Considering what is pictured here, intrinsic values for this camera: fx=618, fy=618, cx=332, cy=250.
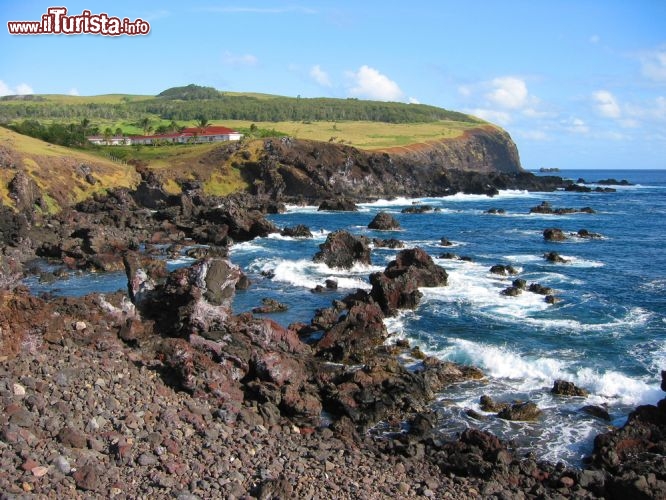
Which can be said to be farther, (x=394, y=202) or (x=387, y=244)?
(x=394, y=202)

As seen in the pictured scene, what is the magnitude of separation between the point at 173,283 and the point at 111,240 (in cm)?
3050

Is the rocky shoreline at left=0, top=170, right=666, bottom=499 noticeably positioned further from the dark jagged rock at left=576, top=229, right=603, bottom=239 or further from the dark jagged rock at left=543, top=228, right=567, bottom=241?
the dark jagged rock at left=576, top=229, right=603, bottom=239

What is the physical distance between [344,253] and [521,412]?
96.7ft

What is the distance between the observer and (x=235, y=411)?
2239 centimetres

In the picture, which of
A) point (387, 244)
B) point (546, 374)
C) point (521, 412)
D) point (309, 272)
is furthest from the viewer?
point (387, 244)

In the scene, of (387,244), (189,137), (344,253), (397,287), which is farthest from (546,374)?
(189,137)

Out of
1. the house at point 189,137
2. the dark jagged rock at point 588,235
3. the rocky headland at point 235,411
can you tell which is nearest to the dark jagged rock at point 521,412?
the rocky headland at point 235,411

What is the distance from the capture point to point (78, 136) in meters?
114

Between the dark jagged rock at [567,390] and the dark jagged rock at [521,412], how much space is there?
266 centimetres

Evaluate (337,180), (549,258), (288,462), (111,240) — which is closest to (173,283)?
(288,462)

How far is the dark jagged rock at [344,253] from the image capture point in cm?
5250

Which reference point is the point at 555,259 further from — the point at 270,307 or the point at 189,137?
the point at 189,137

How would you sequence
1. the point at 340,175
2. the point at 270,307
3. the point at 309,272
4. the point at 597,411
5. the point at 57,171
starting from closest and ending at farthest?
the point at 597,411
the point at 270,307
the point at 309,272
the point at 57,171
the point at 340,175

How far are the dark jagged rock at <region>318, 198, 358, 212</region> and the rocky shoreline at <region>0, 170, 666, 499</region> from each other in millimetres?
64335
